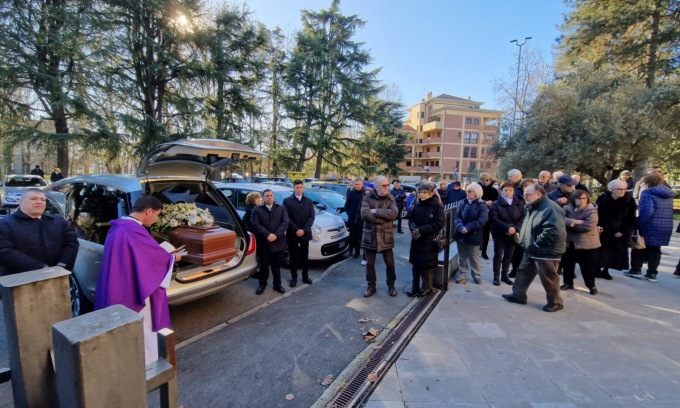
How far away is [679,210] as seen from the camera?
1471 centimetres

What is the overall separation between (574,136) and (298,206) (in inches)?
616

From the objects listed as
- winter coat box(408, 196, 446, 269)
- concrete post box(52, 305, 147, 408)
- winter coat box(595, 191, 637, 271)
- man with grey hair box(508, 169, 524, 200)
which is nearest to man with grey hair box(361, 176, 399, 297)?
winter coat box(408, 196, 446, 269)

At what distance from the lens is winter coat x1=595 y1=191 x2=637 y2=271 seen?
5461 millimetres

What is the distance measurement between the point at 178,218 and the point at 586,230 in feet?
18.8

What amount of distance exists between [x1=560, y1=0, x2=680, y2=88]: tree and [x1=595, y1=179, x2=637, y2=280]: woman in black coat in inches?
618

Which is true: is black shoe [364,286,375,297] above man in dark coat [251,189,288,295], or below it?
below

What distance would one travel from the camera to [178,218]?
13.2ft

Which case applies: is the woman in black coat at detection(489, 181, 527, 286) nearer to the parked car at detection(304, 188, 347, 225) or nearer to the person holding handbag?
the person holding handbag

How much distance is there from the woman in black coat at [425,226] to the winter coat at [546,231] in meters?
1.15

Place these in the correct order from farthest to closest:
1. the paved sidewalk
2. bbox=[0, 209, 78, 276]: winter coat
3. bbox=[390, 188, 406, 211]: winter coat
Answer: bbox=[390, 188, 406, 211]: winter coat < bbox=[0, 209, 78, 276]: winter coat < the paved sidewalk

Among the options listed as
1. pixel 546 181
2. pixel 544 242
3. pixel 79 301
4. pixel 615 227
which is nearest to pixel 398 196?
pixel 546 181

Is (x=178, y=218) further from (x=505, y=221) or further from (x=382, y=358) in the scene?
(x=505, y=221)

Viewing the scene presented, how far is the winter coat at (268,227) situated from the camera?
4.98m

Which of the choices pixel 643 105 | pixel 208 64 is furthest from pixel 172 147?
pixel 643 105
